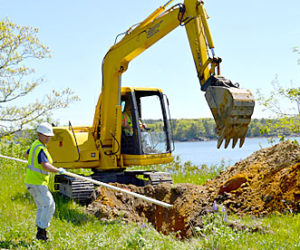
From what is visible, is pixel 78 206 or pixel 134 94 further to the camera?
pixel 134 94

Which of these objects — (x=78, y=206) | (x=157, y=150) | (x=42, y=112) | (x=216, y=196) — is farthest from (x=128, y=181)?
(x=42, y=112)

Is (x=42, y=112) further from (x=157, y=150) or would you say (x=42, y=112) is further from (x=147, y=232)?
(x=147, y=232)

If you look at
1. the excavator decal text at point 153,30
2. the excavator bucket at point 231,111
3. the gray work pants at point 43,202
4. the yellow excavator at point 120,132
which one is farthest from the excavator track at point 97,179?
the excavator bucket at point 231,111

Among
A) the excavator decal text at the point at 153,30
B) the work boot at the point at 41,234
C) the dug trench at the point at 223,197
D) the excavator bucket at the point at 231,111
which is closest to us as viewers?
Answer: the work boot at the point at 41,234

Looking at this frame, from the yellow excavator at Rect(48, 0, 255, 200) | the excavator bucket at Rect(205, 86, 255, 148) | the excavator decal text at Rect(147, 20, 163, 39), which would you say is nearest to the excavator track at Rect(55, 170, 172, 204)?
the yellow excavator at Rect(48, 0, 255, 200)

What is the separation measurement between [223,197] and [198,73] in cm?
278

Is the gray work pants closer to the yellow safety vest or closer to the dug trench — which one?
the yellow safety vest

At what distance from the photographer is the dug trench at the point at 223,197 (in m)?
7.70

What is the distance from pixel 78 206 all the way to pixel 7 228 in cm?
250

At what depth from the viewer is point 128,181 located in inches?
433

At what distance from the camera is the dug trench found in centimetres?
770

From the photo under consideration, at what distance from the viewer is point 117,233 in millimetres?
6570

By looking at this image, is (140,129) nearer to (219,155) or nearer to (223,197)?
(223,197)

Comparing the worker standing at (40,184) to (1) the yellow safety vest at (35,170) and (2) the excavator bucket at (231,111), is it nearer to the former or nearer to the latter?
(1) the yellow safety vest at (35,170)
